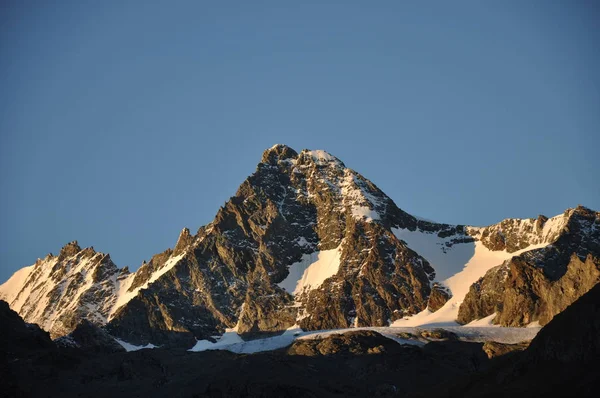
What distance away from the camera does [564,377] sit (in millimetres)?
150000

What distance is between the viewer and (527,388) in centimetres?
15438

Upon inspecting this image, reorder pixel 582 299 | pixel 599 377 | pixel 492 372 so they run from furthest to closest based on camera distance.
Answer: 1. pixel 492 372
2. pixel 582 299
3. pixel 599 377

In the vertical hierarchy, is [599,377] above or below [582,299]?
below

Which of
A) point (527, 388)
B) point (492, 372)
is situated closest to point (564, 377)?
point (527, 388)

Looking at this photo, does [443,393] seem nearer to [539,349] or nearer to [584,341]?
[539,349]

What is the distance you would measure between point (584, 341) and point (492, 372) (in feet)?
95.8

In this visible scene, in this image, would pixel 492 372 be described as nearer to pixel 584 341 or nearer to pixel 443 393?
pixel 443 393

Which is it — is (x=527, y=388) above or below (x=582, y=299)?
below

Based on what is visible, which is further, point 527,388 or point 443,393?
point 443,393

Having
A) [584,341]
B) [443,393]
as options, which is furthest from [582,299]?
[443,393]

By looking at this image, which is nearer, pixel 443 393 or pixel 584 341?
pixel 584 341

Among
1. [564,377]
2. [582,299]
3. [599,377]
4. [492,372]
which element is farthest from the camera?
[492,372]

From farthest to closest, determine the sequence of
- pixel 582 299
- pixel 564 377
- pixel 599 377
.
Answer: pixel 582 299, pixel 564 377, pixel 599 377

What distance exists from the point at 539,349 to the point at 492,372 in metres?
17.7
